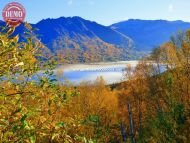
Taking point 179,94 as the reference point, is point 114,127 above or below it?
below

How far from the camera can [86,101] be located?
64.4m

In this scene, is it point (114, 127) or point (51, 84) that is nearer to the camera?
point (51, 84)

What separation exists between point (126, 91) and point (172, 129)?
124 ft

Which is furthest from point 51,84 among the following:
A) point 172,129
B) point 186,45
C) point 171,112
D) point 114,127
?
point 114,127

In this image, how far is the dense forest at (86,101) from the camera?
5188 mm

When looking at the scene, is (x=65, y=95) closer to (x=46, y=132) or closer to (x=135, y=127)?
(x=46, y=132)

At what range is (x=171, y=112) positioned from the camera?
38281 millimetres

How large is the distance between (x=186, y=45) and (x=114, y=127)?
20896mm

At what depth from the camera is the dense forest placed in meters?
5.19

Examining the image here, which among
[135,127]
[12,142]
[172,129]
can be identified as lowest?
[135,127]

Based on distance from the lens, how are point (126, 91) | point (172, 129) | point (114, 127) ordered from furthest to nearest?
point (126, 91) → point (114, 127) → point (172, 129)

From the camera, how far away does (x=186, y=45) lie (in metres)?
47.9

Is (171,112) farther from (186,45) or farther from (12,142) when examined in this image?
(12,142)

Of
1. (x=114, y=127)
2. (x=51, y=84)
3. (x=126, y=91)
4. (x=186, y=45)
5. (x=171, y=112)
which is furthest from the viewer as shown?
(x=126, y=91)
